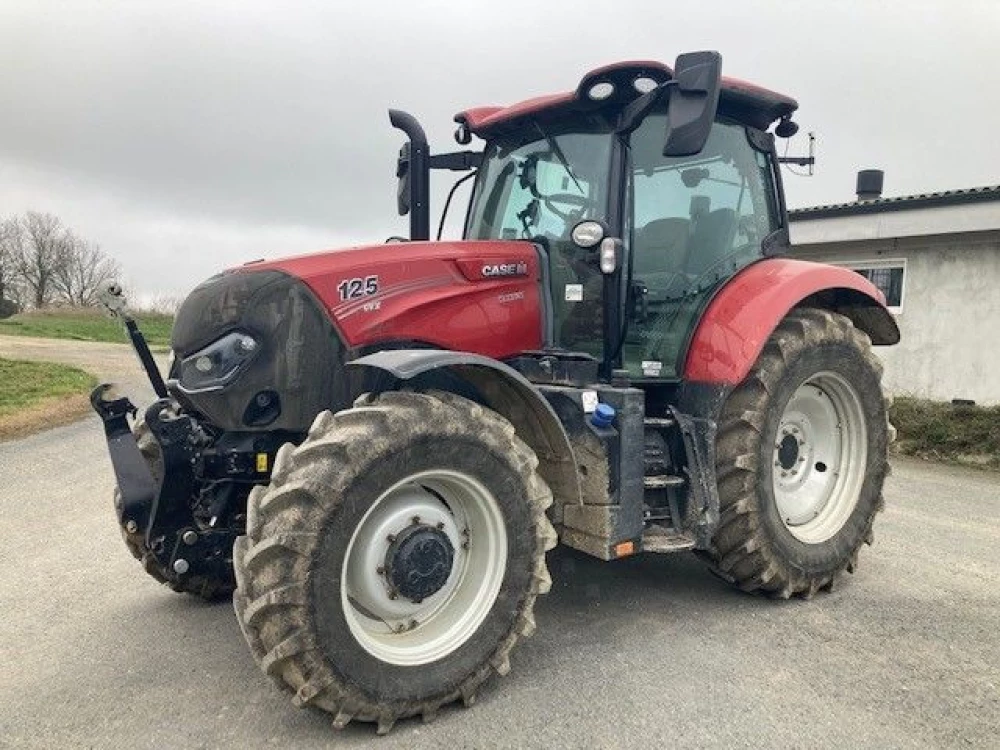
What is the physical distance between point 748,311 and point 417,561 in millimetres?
2139

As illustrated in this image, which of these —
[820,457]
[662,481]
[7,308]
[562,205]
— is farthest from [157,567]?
[7,308]

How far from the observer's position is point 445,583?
3.11 metres

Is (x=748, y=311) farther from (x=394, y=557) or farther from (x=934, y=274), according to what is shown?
(x=934, y=274)

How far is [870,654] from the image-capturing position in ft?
11.6

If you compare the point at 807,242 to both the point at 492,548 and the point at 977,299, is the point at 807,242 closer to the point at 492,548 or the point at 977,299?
the point at 977,299

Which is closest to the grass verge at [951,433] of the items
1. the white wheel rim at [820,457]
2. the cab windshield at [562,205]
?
the white wheel rim at [820,457]

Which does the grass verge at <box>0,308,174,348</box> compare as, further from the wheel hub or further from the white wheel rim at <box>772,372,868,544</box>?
the wheel hub

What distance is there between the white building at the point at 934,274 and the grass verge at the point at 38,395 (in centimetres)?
1138

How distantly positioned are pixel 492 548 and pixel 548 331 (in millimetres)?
1281

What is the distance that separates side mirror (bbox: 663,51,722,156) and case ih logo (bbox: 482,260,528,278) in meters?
0.93

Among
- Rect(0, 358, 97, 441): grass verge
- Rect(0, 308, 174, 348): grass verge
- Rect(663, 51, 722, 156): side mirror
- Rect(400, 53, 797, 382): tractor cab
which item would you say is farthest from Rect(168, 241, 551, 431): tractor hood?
Rect(0, 308, 174, 348): grass verge

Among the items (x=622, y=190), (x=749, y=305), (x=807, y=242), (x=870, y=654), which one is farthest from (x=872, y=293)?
(x=807, y=242)

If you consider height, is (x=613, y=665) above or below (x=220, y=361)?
below

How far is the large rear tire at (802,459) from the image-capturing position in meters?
3.96
